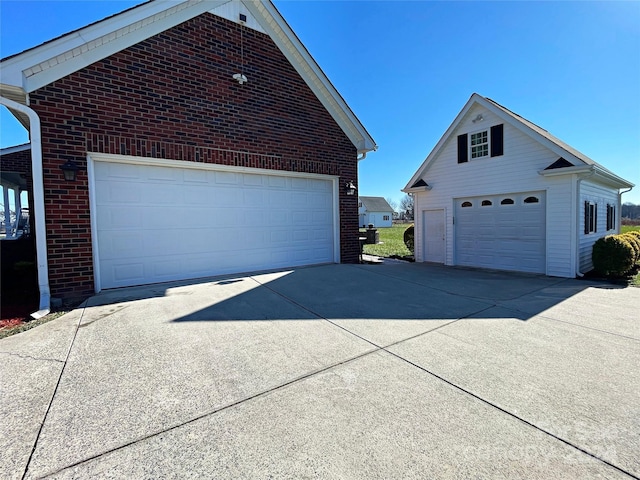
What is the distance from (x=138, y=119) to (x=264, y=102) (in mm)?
2839

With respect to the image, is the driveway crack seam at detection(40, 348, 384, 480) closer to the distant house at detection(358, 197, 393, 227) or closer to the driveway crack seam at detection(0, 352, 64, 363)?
the driveway crack seam at detection(0, 352, 64, 363)

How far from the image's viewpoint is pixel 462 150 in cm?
1049

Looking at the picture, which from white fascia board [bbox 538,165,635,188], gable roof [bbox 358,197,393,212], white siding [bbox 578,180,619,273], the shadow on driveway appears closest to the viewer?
the shadow on driveway

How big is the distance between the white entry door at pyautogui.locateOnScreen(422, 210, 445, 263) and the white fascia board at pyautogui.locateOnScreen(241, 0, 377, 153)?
3.91 m

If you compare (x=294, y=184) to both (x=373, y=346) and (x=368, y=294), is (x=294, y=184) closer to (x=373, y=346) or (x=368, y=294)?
(x=368, y=294)

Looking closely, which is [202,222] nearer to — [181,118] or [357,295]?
[181,118]

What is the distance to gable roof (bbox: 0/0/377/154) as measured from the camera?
16.2 feet

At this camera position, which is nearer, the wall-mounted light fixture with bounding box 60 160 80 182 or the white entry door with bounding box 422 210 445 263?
the wall-mounted light fixture with bounding box 60 160 80 182

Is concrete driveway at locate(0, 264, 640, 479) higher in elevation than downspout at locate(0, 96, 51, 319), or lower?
lower

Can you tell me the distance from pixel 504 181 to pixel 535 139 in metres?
1.36

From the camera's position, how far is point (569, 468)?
175 centimetres

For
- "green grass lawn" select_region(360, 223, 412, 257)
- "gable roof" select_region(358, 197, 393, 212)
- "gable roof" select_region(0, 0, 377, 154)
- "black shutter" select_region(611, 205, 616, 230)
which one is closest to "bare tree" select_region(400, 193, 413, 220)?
"gable roof" select_region(358, 197, 393, 212)

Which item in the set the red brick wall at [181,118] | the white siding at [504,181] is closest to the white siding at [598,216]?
the white siding at [504,181]

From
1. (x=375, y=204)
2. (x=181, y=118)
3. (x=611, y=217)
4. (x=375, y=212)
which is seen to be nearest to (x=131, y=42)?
(x=181, y=118)
